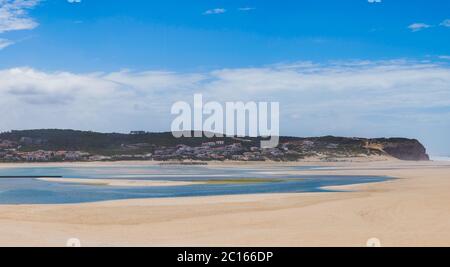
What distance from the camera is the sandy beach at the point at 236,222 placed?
1775cm

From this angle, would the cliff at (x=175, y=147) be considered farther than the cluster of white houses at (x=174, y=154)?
Yes

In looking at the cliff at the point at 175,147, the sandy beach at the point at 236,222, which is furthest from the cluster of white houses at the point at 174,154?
the sandy beach at the point at 236,222

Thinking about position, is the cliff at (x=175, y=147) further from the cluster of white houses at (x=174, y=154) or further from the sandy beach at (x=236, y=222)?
the sandy beach at (x=236, y=222)

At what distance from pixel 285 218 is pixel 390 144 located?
131905mm

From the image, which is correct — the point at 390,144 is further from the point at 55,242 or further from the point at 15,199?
the point at 55,242

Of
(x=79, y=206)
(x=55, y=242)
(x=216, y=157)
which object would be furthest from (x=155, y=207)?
(x=216, y=157)

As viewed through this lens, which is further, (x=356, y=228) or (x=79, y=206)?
(x=79, y=206)

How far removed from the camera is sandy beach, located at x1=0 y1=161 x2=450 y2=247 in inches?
699

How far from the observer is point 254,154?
12950 cm

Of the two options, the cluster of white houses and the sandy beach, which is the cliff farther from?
the sandy beach

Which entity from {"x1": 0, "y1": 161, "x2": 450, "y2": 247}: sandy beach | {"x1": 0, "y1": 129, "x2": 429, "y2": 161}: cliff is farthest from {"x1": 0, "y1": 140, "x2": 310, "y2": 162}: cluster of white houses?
{"x1": 0, "y1": 161, "x2": 450, "y2": 247}: sandy beach
